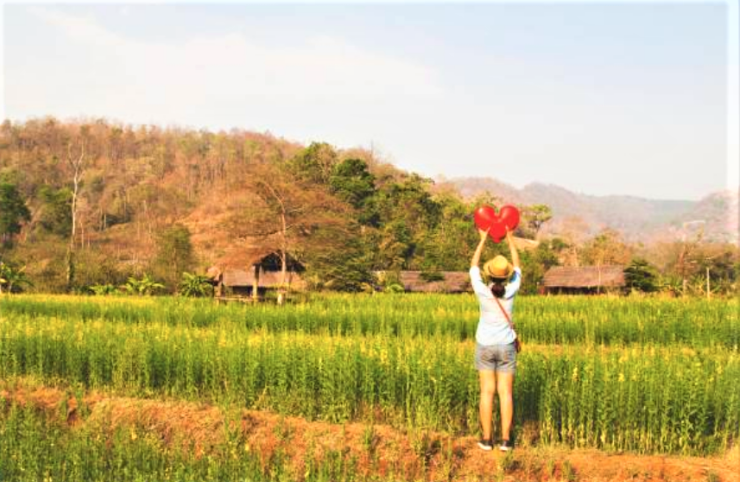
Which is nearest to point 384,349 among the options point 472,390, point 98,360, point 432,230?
point 472,390

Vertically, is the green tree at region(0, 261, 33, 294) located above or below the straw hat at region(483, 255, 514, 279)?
below

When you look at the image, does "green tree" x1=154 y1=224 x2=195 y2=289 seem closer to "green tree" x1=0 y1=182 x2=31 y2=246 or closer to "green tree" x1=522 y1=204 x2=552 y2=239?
"green tree" x1=0 y1=182 x2=31 y2=246

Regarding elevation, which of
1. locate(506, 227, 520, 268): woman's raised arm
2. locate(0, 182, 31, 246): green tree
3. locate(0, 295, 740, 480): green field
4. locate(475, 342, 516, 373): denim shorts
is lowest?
locate(0, 295, 740, 480): green field

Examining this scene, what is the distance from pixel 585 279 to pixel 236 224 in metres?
23.9

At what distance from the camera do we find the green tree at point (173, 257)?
42281mm

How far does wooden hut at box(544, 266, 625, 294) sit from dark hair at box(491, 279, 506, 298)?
34.9 metres

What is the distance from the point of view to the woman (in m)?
6.92

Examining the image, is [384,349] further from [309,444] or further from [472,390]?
[309,444]

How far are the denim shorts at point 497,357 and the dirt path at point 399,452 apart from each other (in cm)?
89

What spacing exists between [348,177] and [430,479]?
53.0 metres

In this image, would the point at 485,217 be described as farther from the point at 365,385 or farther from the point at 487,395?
the point at 365,385

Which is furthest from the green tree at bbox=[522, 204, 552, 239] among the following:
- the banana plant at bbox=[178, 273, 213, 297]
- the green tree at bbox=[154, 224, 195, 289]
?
the banana plant at bbox=[178, 273, 213, 297]

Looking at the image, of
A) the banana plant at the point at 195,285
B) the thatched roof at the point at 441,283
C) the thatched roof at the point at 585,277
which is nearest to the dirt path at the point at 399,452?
the banana plant at the point at 195,285

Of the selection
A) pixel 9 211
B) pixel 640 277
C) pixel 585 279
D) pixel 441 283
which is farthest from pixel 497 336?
pixel 9 211
